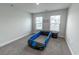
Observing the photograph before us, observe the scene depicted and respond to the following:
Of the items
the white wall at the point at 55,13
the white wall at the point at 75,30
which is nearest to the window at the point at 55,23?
the white wall at the point at 55,13

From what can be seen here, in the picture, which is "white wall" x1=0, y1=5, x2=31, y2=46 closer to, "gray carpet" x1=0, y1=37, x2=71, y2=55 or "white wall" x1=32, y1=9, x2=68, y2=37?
"gray carpet" x1=0, y1=37, x2=71, y2=55

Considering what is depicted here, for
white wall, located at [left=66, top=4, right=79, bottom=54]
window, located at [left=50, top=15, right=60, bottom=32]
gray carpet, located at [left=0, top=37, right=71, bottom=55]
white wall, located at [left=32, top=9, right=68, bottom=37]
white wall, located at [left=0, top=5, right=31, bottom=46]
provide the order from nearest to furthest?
white wall, located at [left=66, top=4, right=79, bottom=54]
gray carpet, located at [left=0, top=37, right=71, bottom=55]
white wall, located at [left=0, top=5, right=31, bottom=46]
white wall, located at [left=32, top=9, right=68, bottom=37]
window, located at [left=50, top=15, right=60, bottom=32]

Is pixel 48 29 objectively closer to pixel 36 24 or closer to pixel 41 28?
pixel 41 28

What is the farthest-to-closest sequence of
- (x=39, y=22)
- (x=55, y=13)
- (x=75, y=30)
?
(x=39, y=22) < (x=55, y=13) < (x=75, y=30)

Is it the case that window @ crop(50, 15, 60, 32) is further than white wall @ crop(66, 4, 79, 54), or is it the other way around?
window @ crop(50, 15, 60, 32)

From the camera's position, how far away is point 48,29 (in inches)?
218

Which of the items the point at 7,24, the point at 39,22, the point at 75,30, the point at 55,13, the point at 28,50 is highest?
the point at 55,13

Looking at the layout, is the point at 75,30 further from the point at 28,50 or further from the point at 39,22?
the point at 39,22

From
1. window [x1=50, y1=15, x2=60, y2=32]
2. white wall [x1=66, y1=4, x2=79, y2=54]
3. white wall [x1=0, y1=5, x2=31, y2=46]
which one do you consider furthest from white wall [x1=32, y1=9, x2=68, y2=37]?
white wall [x1=0, y1=5, x2=31, y2=46]

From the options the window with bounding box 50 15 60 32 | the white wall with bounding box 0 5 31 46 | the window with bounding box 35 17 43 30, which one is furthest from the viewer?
the window with bounding box 35 17 43 30

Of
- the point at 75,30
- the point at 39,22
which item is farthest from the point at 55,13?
the point at 75,30

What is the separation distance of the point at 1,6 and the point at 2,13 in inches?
13.5

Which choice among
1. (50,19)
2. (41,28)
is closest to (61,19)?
(50,19)

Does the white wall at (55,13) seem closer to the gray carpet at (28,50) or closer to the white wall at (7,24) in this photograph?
the gray carpet at (28,50)
